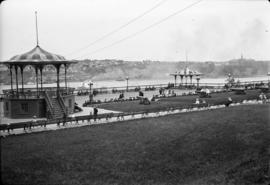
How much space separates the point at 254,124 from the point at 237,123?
1077mm

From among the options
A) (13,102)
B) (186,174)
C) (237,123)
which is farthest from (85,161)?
(13,102)

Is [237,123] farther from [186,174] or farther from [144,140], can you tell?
[186,174]

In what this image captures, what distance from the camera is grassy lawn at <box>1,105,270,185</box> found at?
12000 mm

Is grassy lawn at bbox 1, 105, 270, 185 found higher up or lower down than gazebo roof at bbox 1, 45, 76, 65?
lower down

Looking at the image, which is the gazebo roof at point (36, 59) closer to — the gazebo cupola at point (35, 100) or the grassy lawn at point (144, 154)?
the gazebo cupola at point (35, 100)

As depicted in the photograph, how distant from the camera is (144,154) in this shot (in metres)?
15.0

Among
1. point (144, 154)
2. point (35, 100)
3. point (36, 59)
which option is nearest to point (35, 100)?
point (35, 100)

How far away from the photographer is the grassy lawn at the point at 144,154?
12000 millimetres

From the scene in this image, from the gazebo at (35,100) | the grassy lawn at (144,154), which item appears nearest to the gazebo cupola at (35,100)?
the gazebo at (35,100)

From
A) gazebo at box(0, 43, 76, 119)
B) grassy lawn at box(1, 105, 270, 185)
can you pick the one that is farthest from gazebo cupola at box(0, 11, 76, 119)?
grassy lawn at box(1, 105, 270, 185)

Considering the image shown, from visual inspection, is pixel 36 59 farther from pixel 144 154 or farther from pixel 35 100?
pixel 144 154

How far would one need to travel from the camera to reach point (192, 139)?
17.2m

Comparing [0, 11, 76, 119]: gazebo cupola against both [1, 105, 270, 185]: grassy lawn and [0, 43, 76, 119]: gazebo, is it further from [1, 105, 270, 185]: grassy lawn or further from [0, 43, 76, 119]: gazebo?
[1, 105, 270, 185]: grassy lawn

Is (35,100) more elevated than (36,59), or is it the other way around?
(36,59)
